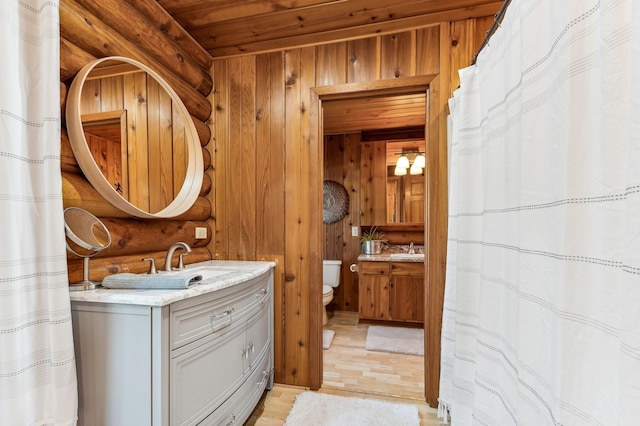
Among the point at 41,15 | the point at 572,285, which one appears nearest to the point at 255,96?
the point at 41,15

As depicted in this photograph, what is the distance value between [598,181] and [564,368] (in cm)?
44

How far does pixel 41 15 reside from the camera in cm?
91

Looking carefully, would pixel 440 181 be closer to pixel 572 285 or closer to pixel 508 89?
pixel 508 89

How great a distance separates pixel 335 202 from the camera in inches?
140

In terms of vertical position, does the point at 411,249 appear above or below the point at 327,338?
above

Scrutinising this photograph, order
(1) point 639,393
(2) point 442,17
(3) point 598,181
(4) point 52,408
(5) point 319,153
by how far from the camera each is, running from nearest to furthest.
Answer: (1) point 639,393, (3) point 598,181, (4) point 52,408, (2) point 442,17, (5) point 319,153

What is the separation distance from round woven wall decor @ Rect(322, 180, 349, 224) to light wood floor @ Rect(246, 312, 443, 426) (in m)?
1.54

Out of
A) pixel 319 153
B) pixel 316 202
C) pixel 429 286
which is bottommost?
pixel 429 286

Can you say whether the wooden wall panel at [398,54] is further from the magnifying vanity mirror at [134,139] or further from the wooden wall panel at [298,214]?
the magnifying vanity mirror at [134,139]

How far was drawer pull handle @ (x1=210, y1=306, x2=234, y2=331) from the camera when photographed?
1.19 m

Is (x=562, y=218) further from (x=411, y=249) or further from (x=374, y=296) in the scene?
(x=411, y=249)

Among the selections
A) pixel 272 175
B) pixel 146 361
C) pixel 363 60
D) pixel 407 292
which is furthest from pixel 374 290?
pixel 146 361

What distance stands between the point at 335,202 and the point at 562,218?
2.95 metres

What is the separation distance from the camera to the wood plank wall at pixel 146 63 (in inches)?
45.5
